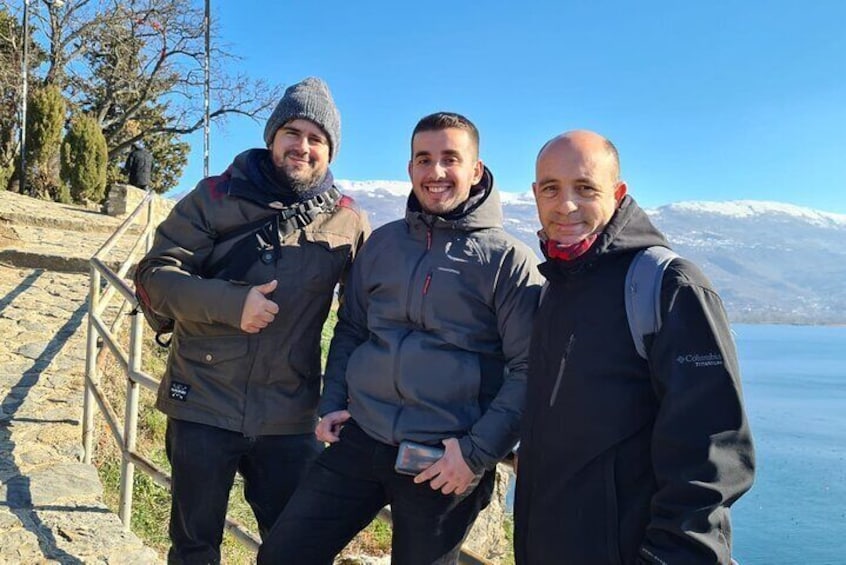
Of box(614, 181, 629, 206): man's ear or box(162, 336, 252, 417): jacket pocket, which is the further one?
box(162, 336, 252, 417): jacket pocket

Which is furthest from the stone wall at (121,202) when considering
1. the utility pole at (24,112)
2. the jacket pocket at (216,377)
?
the jacket pocket at (216,377)

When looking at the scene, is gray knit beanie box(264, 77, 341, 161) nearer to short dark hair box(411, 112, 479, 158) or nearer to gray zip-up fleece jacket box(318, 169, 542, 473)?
short dark hair box(411, 112, 479, 158)

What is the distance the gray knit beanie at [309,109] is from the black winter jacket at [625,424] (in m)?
1.15

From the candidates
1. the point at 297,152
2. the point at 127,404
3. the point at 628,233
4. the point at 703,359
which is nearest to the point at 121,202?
the point at 127,404

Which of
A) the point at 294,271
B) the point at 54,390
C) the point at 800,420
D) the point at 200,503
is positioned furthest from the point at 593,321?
the point at 800,420

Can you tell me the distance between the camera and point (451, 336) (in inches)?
79.7

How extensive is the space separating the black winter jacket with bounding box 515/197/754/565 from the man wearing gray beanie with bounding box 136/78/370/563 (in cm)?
100

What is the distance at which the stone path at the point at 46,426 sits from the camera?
288 centimetres

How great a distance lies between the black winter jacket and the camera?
131cm

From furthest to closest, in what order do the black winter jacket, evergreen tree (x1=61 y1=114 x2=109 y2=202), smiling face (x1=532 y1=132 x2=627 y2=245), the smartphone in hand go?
evergreen tree (x1=61 y1=114 x2=109 y2=202)
the smartphone in hand
smiling face (x1=532 y1=132 x2=627 y2=245)
the black winter jacket

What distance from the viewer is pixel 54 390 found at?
4.89 m

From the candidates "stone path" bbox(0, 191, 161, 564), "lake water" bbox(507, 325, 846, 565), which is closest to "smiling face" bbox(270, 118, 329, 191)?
"stone path" bbox(0, 191, 161, 564)

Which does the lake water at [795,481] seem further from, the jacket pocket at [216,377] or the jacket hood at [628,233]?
A: the jacket hood at [628,233]

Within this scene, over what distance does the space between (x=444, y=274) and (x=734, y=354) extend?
91cm
